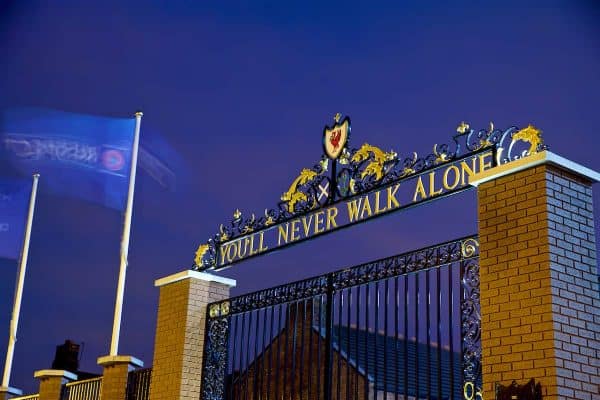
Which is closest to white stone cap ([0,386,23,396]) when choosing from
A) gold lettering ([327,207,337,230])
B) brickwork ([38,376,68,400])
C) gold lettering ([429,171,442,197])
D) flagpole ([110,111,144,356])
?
brickwork ([38,376,68,400])

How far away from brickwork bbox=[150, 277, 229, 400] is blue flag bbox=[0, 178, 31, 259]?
9058 millimetres

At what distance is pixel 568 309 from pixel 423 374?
762 cm

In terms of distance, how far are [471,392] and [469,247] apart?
134 centimetres

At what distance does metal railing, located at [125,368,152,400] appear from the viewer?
12.1 metres

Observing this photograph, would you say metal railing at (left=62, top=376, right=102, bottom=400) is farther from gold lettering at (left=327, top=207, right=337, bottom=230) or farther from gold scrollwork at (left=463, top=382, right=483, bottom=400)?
gold scrollwork at (left=463, top=382, right=483, bottom=400)

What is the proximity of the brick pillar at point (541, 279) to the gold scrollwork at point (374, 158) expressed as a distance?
6.71 feet

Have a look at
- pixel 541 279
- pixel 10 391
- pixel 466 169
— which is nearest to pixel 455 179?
pixel 466 169

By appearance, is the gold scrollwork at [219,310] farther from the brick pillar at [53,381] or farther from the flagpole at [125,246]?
the brick pillar at [53,381]

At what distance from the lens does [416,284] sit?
851 cm

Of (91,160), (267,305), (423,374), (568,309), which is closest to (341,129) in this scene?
(267,305)

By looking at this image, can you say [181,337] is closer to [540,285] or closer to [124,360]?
[124,360]

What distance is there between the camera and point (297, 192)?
34.3 ft

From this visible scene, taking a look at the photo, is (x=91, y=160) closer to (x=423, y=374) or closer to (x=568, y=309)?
(x=423, y=374)

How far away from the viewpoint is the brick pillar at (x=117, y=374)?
12.7 m
